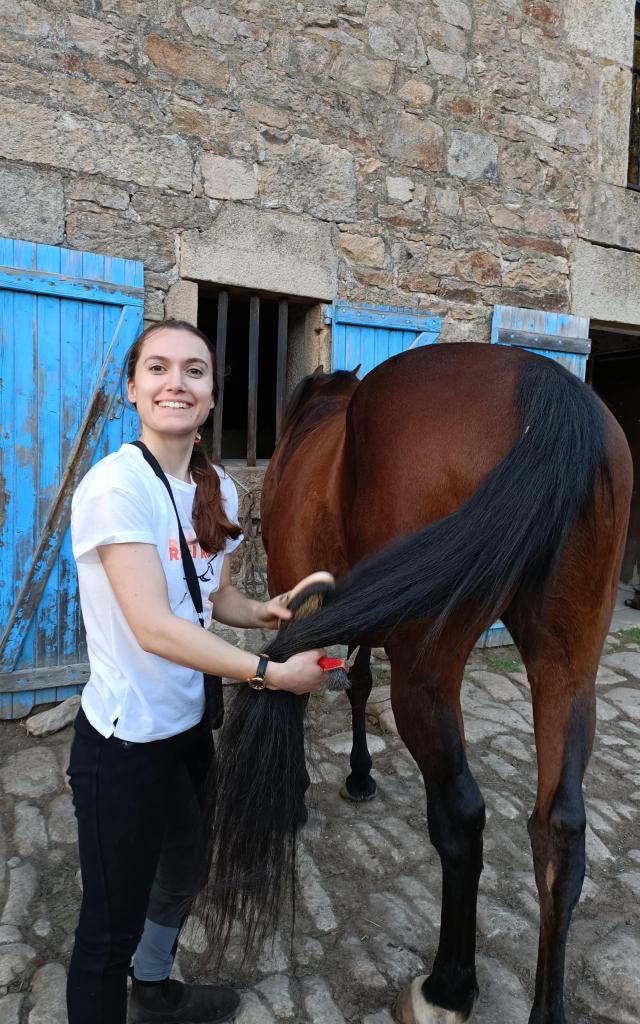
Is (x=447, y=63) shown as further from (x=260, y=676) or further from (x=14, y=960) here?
(x=14, y=960)

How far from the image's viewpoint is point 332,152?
13.0 feet

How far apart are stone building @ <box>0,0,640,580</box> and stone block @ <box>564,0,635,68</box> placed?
1 cm

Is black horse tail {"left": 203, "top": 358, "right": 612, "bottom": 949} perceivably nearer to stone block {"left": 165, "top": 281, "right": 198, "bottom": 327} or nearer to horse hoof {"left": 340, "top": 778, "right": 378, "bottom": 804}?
horse hoof {"left": 340, "top": 778, "right": 378, "bottom": 804}

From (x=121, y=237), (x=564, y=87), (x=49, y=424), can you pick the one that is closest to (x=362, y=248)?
(x=121, y=237)

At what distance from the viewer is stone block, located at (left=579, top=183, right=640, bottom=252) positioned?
473 centimetres

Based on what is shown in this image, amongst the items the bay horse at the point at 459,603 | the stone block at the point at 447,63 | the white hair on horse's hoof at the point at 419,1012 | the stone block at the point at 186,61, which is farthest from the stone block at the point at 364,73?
the white hair on horse's hoof at the point at 419,1012

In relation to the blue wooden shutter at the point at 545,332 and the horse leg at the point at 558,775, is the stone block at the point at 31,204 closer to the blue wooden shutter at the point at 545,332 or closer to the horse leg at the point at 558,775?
the blue wooden shutter at the point at 545,332

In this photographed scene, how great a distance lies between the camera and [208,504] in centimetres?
140

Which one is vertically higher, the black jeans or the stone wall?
the stone wall

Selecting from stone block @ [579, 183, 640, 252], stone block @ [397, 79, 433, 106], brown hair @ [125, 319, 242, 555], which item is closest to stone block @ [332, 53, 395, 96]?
stone block @ [397, 79, 433, 106]

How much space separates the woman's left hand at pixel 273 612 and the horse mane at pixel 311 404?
1.36 m

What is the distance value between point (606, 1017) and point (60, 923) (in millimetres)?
1609

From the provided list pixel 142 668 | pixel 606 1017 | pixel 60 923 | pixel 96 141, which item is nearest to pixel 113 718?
pixel 142 668

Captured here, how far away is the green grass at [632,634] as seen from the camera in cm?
521
